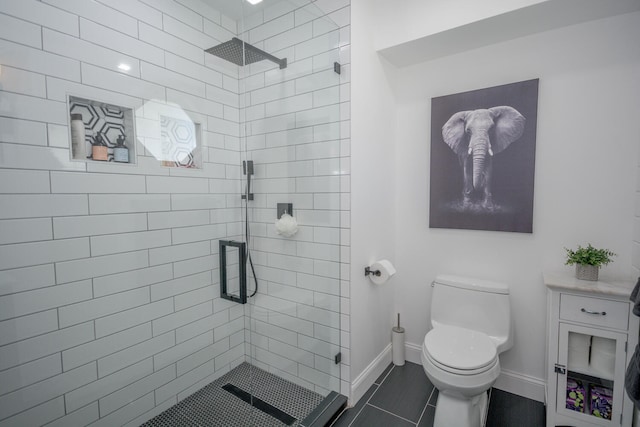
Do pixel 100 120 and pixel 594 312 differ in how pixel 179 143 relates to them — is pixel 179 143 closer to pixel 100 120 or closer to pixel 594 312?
pixel 100 120

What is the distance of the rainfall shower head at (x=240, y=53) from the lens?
1649mm

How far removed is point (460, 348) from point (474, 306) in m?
0.41

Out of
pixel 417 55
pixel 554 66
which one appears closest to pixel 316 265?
pixel 417 55

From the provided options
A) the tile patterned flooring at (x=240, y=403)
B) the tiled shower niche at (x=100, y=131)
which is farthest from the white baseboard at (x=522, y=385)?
the tiled shower niche at (x=100, y=131)

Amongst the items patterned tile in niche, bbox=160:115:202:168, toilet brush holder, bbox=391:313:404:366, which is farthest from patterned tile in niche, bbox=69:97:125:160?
toilet brush holder, bbox=391:313:404:366

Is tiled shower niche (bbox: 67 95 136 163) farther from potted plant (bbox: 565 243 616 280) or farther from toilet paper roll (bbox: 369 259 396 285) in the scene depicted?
potted plant (bbox: 565 243 616 280)

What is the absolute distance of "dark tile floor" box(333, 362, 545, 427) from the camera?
177cm

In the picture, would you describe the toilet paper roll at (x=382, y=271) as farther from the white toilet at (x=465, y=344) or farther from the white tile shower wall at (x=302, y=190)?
the white toilet at (x=465, y=344)

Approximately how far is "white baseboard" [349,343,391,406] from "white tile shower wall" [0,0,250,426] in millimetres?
772

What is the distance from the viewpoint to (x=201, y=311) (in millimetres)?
1844

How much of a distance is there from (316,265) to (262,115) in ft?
3.23

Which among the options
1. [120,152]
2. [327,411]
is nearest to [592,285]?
[327,411]

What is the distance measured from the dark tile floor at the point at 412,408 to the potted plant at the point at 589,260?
3.05ft

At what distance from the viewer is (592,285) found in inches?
61.7
